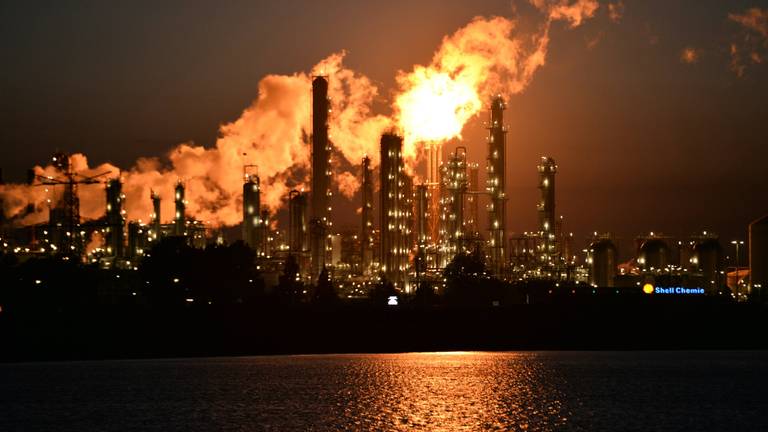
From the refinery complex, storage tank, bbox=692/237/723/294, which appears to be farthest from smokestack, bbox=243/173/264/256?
storage tank, bbox=692/237/723/294

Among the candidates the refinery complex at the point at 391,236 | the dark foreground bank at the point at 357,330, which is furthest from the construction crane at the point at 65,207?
the dark foreground bank at the point at 357,330

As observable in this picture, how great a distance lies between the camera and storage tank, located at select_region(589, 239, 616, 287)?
617 ft

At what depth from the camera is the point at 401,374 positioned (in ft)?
226

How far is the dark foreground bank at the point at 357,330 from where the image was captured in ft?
281

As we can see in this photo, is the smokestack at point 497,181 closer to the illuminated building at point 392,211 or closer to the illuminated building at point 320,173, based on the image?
the illuminated building at point 392,211

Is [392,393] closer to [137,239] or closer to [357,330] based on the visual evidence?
[357,330]

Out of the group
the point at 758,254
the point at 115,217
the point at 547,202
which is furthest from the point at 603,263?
the point at 115,217

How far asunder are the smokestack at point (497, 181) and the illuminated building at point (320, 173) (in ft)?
86.4

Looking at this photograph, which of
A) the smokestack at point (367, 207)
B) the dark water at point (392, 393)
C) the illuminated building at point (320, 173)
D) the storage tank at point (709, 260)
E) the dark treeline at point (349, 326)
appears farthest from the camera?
the storage tank at point (709, 260)

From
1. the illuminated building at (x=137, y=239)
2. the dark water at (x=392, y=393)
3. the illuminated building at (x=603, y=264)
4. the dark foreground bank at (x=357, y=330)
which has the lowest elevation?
the dark water at (x=392, y=393)

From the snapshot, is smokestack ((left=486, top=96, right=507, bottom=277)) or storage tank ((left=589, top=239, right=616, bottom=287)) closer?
smokestack ((left=486, top=96, right=507, bottom=277))

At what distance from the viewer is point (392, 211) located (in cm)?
16688

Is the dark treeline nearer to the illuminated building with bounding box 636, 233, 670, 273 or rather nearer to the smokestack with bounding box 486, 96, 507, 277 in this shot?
the smokestack with bounding box 486, 96, 507, 277

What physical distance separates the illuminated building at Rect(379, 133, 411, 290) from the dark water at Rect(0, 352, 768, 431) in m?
80.9
